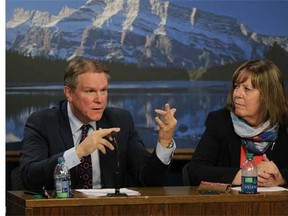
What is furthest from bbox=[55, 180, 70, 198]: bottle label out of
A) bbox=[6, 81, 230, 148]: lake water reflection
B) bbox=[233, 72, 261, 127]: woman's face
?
bbox=[6, 81, 230, 148]: lake water reflection

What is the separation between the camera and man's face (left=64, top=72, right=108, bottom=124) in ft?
14.3

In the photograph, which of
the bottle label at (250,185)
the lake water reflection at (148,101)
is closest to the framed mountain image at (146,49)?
the lake water reflection at (148,101)

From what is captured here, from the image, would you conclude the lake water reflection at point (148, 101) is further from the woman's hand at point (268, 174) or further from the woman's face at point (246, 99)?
the woman's hand at point (268, 174)

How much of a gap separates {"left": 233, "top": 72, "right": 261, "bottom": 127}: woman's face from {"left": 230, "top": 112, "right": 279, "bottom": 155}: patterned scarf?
0.16 feet

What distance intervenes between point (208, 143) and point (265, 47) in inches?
57.8

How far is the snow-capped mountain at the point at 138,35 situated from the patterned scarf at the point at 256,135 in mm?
1285

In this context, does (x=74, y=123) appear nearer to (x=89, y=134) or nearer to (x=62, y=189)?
(x=89, y=134)

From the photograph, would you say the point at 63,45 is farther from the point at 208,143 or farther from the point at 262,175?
the point at 262,175

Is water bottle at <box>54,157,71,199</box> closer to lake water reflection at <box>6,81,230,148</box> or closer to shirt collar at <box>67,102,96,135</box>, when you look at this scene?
shirt collar at <box>67,102,96,135</box>

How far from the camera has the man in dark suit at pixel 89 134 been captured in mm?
4285

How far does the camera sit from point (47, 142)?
14.3 ft

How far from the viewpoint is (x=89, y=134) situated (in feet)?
14.1

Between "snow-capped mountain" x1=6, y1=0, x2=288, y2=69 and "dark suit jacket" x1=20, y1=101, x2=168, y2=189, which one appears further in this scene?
"snow-capped mountain" x1=6, y1=0, x2=288, y2=69
